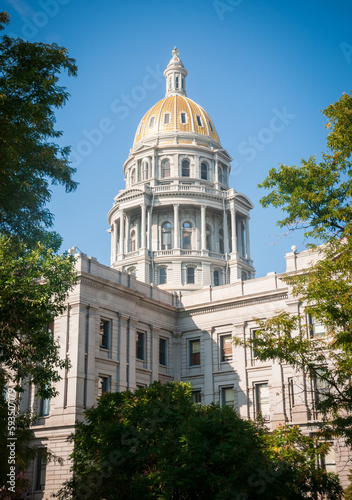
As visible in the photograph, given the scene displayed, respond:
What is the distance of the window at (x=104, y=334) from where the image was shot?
4500 cm

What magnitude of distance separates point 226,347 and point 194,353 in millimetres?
3094

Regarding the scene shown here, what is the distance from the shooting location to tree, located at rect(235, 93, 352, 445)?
77.3 ft

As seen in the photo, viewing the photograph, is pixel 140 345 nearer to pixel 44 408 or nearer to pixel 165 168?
pixel 44 408

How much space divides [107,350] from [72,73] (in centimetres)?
2618

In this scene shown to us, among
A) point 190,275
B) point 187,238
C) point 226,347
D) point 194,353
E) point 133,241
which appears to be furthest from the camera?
point 133,241

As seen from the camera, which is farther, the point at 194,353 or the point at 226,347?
the point at 194,353

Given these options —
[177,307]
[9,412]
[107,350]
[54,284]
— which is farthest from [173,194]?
[9,412]

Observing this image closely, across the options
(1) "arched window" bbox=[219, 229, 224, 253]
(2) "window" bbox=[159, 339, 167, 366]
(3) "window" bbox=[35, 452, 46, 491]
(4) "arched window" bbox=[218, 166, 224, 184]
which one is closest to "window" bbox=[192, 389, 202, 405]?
(2) "window" bbox=[159, 339, 167, 366]

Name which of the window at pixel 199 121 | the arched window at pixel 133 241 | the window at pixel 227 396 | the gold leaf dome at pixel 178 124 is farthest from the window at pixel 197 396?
the window at pixel 199 121

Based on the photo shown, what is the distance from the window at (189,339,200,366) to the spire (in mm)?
47868

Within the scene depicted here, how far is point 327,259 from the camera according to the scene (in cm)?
2494

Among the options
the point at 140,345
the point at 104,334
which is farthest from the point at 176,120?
the point at 104,334

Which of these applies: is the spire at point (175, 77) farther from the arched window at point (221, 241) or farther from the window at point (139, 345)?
the window at point (139, 345)

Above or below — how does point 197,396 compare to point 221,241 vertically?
below
